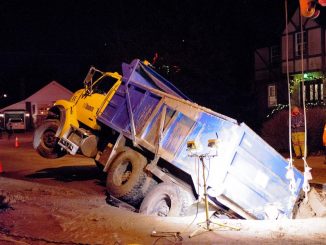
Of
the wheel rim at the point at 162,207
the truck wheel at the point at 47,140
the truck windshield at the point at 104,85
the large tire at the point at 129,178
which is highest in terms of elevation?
the truck windshield at the point at 104,85

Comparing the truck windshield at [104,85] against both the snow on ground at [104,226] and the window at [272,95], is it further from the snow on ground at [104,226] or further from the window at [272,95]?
the window at [272,95]

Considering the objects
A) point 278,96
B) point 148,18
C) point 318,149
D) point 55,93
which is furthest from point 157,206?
point 55,93

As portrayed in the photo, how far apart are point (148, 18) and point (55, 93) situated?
33524 millimetres

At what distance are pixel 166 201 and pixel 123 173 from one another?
1.83 m

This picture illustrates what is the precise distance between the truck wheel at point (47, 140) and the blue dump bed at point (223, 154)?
10.7ft

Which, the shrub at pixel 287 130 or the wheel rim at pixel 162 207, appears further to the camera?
the shrub at pixel 287 130

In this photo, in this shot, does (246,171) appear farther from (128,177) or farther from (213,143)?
(128,177)

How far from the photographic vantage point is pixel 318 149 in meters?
19.2

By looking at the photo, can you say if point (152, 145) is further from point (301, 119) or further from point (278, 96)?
point (278, 96)

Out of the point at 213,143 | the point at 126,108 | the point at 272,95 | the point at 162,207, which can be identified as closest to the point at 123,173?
the point at 126,108

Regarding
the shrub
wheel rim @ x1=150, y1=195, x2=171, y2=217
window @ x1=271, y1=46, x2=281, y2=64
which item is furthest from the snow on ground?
window @ x1=271, y1=46, x2=281, y2=64

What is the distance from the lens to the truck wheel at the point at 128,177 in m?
10.2

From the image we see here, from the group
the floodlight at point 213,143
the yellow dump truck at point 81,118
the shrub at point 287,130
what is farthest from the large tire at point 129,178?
the shrub at point 287,130

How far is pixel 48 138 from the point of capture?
1336 centimetres
